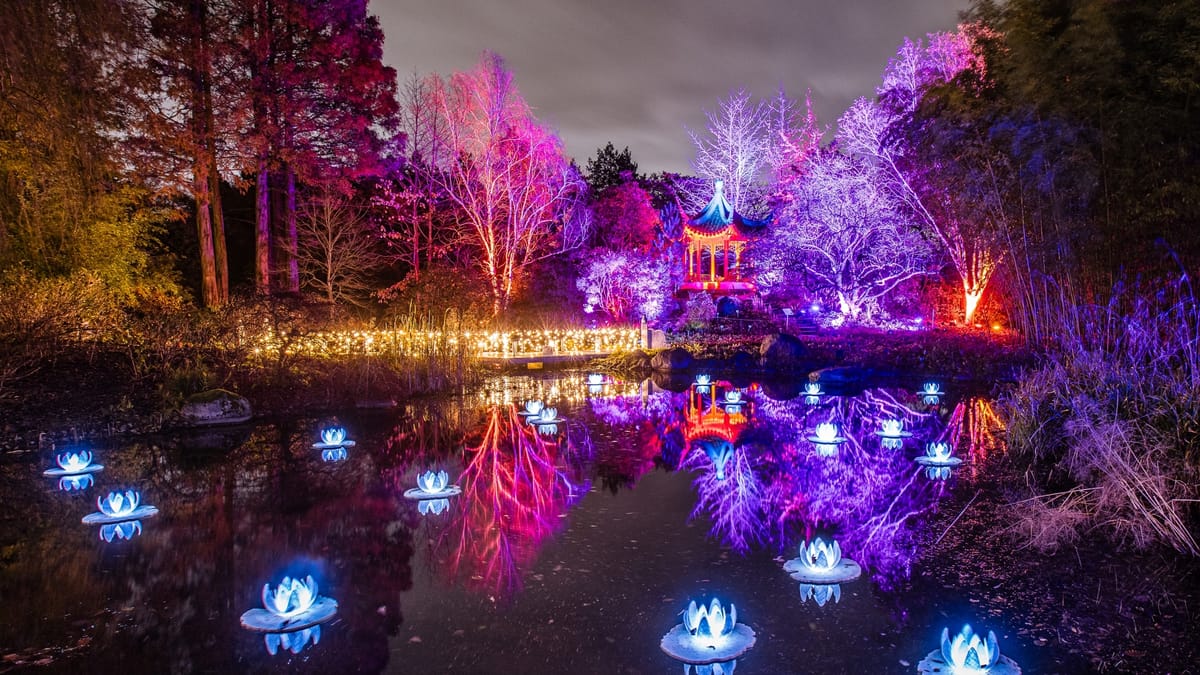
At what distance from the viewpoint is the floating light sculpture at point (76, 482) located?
5805 millimetres

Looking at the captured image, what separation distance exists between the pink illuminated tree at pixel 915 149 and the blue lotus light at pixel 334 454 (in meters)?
11.5

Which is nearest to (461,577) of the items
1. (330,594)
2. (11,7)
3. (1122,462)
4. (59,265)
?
(330,594)

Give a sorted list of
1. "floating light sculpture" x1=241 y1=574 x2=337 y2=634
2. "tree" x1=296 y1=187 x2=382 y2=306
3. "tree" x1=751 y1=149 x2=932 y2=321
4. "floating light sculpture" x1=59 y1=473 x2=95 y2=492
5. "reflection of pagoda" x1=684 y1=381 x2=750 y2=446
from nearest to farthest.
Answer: "floating light sculpture" x1=241 y1=574 x2=337 y2=634, "floating light sculpture" x1=59 y1=473 x2=95 y2=492, "reflection of pagoda" x1=684 y1=381 x2=750 y2=446, "tree" x1=751 y1=149 x2=932 y2=321, "tree" x1=296 y1=187 x2=382 y2=306

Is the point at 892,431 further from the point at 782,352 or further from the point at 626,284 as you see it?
the point at 626,284

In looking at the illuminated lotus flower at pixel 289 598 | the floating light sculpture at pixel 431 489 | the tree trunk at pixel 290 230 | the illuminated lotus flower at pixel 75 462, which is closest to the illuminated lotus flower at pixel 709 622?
the illuminated lotus flower at pixel 289 598

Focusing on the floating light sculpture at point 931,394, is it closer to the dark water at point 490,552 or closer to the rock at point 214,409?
the dark water at point 490,552

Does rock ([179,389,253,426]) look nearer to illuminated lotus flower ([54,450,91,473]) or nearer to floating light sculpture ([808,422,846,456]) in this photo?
illuminated lotus flower ([54,450,91,473])

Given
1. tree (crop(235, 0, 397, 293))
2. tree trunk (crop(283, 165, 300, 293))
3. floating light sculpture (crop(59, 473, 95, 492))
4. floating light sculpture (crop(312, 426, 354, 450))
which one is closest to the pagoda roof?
tree (crop(235, 0, 397, 293))

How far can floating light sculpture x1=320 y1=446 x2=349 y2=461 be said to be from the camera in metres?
6.76

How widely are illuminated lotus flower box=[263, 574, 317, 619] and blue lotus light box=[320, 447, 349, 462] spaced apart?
11.5 feet

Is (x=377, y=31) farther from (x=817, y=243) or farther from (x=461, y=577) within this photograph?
(x=461, y=577)

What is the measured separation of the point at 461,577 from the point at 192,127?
545 inches

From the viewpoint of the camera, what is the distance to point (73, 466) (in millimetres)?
6184

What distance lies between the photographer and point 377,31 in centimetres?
1809
